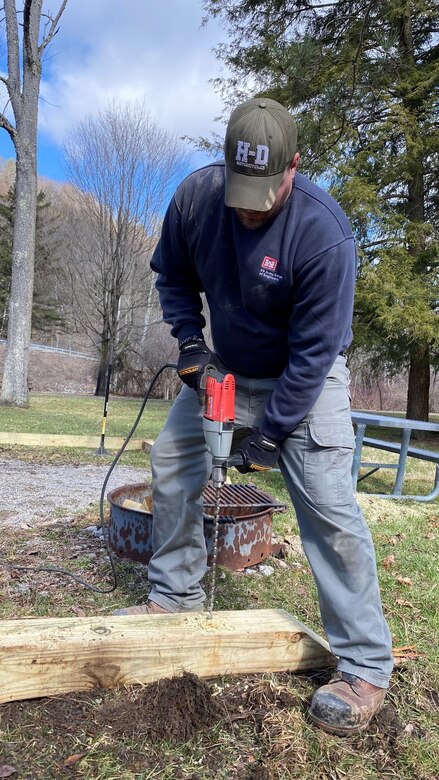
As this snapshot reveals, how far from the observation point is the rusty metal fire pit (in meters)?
3.25

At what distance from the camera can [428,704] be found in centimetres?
209

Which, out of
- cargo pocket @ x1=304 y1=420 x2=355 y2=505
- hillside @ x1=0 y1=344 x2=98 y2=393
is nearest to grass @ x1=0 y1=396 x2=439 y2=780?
cargo pocket @ x1=304 y1=420 x2=355 y2=505

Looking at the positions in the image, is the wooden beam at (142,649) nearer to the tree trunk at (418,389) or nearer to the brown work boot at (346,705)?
the brown work boot at (346,705)

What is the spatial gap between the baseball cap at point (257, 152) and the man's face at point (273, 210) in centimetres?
3

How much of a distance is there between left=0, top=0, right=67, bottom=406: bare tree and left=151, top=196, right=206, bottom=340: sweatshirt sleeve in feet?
39.5

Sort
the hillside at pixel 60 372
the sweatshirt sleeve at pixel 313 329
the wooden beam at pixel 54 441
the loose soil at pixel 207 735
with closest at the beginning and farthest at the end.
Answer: the loose soil at pixel 207 735
the sweatshirt sleeve at pixel 313 329
the wooden beam at pixel 54 441
the hillside at pixel 60 372

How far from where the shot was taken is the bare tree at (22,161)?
1355 cm

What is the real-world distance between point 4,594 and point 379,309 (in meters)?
9.25

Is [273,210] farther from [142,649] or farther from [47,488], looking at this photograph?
[47,488]

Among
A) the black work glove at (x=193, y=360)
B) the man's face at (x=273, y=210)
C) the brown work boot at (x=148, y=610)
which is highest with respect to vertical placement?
the man's face at (x=273, y=210)

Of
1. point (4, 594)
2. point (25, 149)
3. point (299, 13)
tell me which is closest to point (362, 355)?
point (299, 13)

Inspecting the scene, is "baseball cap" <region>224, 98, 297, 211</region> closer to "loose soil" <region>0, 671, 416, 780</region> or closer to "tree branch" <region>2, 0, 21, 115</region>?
"loose soil" <region>0, 671, 416, 780</region>

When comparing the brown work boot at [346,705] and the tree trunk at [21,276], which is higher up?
the tree trunk at [21,276]

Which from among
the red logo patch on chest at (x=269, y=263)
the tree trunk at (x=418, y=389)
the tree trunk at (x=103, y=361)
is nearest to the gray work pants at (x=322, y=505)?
the red logo patch on chest at (x=269, y=263)
